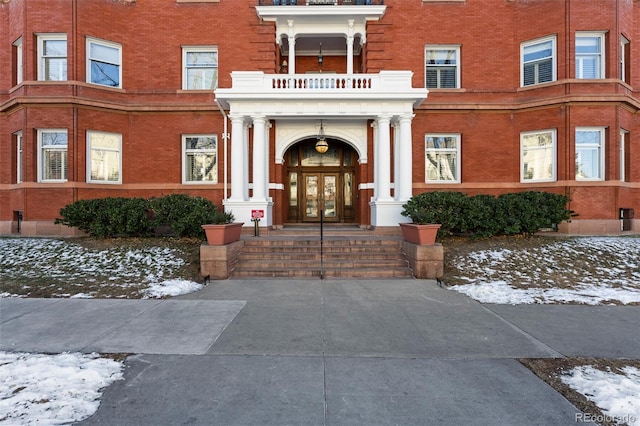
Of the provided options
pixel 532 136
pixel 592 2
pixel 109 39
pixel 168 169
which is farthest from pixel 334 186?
pixel 592 2

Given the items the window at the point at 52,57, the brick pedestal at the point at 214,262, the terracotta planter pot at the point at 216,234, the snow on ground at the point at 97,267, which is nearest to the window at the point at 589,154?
the terracotta planter pot at the point at 216,234

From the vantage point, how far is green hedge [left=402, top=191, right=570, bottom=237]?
1047 cm

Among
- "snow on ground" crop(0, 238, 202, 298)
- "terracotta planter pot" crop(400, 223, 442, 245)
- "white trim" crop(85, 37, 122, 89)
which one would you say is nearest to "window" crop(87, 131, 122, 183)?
"white trim" crop(85, 37, 122, 89)

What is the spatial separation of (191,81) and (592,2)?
1687 cm

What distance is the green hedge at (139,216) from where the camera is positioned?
1028cm

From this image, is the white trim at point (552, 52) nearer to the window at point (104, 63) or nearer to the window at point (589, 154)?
the window at point (589, 154)

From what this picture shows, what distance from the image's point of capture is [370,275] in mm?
8836

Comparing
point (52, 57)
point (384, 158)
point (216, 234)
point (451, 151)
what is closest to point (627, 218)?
point (451, 151)

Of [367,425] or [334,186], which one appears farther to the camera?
[334,186]

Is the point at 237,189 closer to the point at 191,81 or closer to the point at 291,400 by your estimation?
the point at 191,81

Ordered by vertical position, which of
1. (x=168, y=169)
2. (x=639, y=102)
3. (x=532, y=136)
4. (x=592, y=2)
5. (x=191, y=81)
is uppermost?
(x=592, y=2)

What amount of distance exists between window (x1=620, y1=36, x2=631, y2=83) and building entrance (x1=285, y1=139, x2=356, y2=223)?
39.9 ft

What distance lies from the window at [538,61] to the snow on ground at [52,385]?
56.4 ft

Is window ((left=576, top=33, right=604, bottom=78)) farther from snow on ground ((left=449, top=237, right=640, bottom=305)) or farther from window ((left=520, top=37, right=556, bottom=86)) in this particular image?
snow on ground ((left=449, top=237, right=640, bottom=305))
